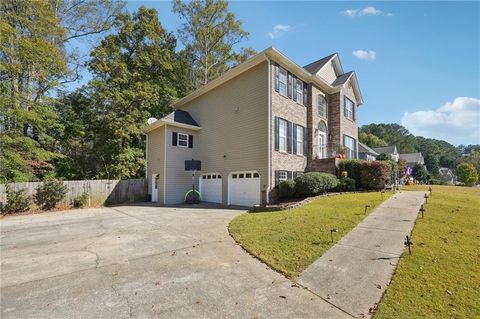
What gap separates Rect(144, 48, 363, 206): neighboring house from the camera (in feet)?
45.5

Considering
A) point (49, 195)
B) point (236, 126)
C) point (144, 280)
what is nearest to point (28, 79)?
point (49, 195)

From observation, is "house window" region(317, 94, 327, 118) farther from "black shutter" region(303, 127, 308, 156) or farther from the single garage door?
the single garage door

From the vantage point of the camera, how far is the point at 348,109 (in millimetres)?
20359

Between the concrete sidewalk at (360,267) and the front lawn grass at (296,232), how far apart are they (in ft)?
0.87

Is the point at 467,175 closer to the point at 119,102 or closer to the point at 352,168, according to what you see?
the point at 352,168

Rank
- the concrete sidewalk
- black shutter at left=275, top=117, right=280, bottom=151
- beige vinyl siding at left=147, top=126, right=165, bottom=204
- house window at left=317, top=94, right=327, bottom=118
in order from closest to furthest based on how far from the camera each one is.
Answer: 1. the concrete sidewalk
2. black shutter at left=275, top=117, right=280, bottom=151
3. beige vinyl siding at left=147, top=126, right=165, bottom=204
4. house window at left=317, top=94, right=327, bottom=118

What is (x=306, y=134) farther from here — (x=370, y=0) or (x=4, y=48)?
(x=4, y=48)

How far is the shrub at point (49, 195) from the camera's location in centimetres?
1356

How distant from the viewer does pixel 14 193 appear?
41.1 ft

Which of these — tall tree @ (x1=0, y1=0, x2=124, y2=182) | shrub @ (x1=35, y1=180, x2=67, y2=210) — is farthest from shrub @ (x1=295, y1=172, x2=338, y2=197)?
tall tree @ (x1=0, y1=0, x2=124, y2=182)

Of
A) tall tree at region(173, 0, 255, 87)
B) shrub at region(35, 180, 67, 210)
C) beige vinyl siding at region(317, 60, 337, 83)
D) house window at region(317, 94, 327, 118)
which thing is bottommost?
shrub at region(35, 180, 67, 210)

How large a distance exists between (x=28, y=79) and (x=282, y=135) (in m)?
18.1

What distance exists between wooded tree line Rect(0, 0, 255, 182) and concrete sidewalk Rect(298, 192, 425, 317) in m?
17.3

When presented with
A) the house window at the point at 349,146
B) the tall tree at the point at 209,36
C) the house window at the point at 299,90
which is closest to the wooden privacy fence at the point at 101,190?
the house window at the point at 299,90
